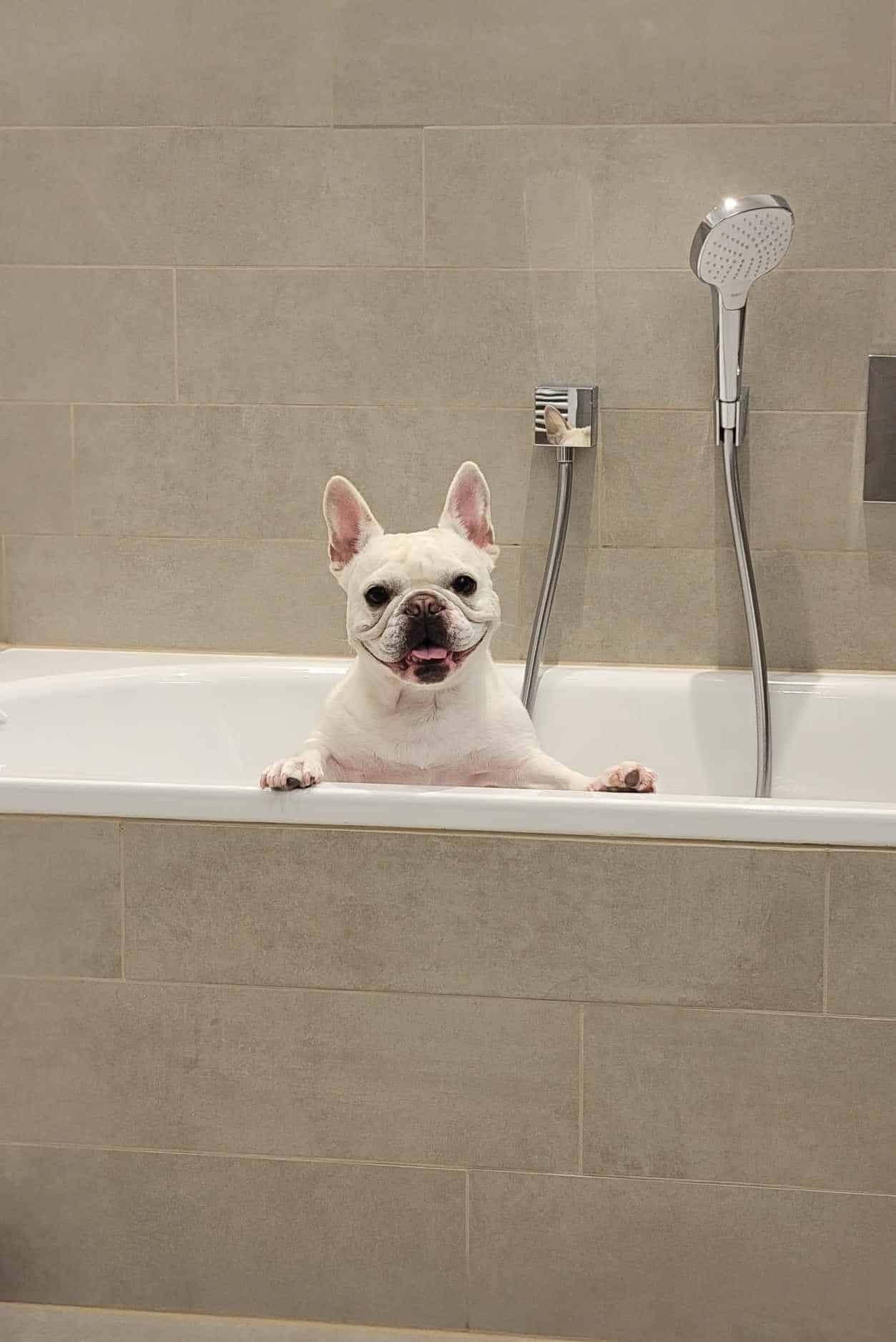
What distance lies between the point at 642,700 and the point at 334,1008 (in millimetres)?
1062

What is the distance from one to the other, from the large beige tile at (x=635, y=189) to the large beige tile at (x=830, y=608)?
0.55 meters

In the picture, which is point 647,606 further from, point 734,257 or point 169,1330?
point 169,1330

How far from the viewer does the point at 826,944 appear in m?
1.53

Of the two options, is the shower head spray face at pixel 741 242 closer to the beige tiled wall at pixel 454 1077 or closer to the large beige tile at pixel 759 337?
the large beige tile at pixel 759 337

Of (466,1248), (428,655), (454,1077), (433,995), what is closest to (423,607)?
(428,655)

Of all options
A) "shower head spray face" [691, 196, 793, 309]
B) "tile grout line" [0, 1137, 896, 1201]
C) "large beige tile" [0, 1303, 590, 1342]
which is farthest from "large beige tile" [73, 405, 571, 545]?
"large beige tile" [0, 1303, 590, 1342]

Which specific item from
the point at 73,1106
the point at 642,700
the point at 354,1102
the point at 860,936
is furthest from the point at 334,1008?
the point at 642,700

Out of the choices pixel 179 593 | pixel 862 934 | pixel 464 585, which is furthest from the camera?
pixel 179 593

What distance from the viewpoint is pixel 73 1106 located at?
1679 mm

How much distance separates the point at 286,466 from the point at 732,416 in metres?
0.87

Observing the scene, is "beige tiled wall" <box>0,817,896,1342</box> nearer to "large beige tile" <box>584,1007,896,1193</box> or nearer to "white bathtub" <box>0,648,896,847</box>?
"large beige tile" <box>584,1007,896,1193</box>

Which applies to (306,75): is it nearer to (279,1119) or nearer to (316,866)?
(316,866)

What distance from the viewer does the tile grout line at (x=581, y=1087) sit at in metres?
1.58

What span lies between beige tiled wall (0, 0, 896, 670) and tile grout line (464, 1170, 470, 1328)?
1.20 metres
